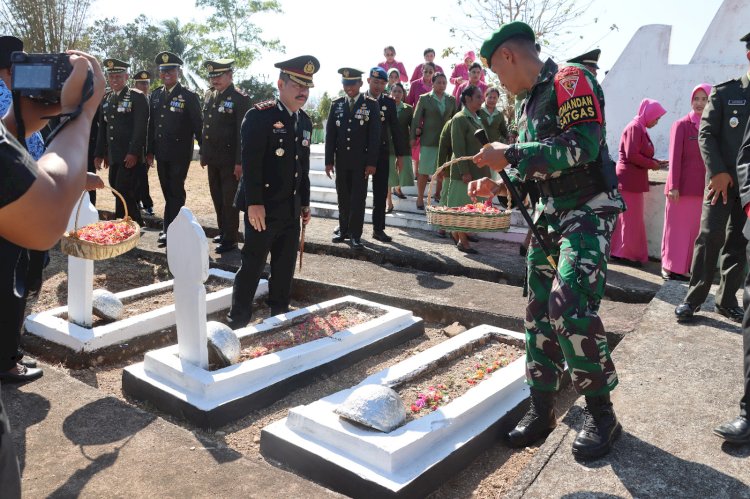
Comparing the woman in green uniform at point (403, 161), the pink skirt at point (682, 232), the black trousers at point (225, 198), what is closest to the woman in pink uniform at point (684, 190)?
the pink skirt at point (682, 232)

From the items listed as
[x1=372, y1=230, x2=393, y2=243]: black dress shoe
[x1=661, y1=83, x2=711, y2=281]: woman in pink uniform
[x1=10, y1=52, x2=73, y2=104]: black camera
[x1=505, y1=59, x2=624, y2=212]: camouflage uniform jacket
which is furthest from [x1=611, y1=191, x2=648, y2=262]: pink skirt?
[x1=10, y1=52, x2=73, y2=104]: black camera

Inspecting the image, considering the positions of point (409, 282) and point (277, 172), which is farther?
point (409, 282)

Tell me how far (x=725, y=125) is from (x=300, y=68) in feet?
10.3

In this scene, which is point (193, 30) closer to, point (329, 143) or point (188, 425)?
point (329, 143)

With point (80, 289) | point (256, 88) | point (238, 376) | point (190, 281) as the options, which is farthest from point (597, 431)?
point (256, 88)

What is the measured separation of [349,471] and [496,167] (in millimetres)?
1495

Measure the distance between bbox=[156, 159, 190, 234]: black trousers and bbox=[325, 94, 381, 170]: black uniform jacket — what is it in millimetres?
1841

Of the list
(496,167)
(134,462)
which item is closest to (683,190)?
(496,167)

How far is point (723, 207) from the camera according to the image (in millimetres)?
4652

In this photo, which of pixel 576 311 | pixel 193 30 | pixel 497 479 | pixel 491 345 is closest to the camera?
pixel 576 311

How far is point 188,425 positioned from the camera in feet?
11.5

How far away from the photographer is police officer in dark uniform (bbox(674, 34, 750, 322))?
458cm

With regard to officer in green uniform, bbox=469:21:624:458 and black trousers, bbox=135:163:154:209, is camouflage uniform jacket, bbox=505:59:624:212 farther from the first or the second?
black trousers, bbox=135:163:154:209

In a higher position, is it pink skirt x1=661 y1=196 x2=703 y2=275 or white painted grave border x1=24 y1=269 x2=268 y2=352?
pink skirt x1=661 y1=196 x2=703 y2=275
